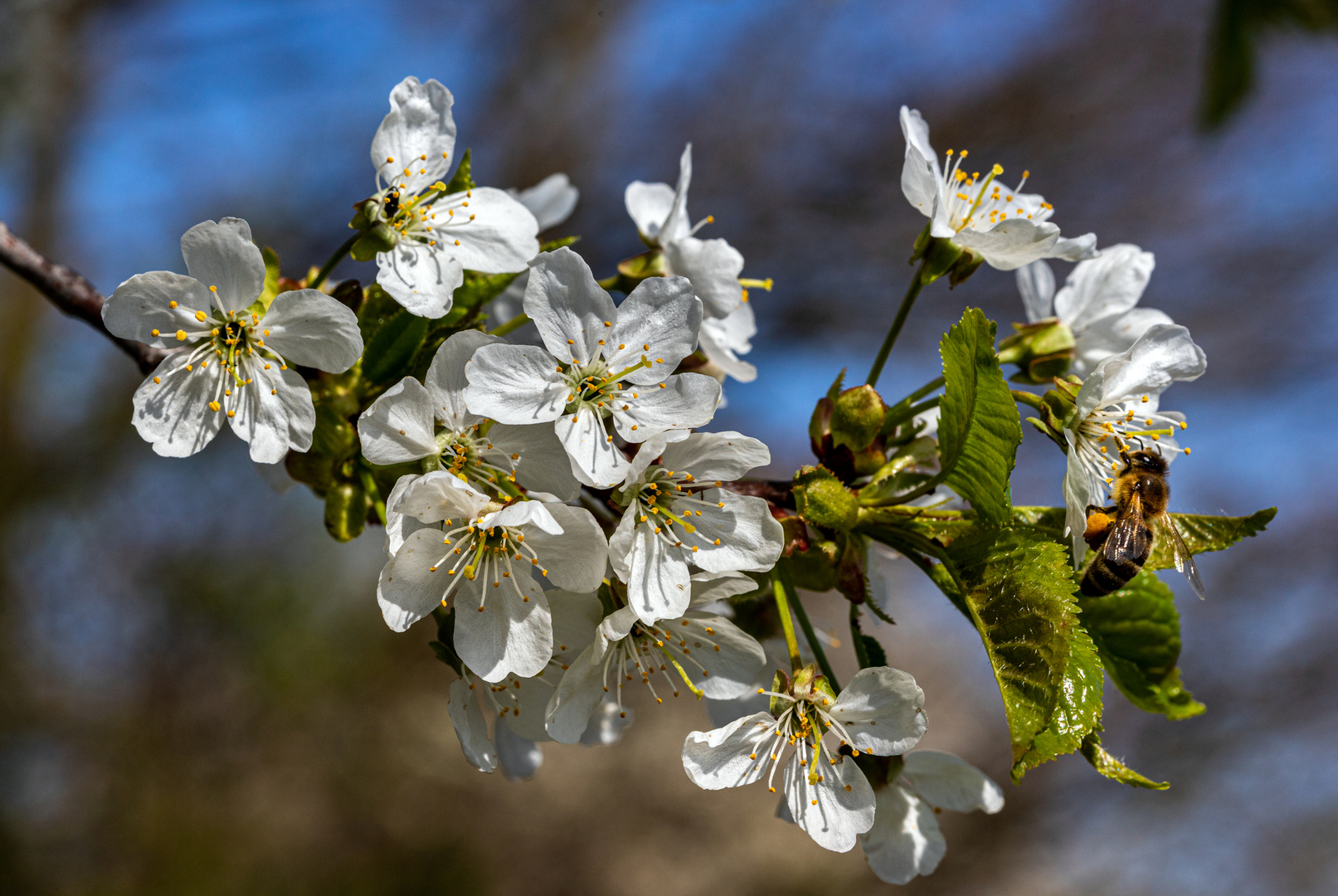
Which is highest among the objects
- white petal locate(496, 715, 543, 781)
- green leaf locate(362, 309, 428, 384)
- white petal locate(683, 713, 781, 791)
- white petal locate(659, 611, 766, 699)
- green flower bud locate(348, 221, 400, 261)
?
green flower bud locate(348, 221, 400, 261)

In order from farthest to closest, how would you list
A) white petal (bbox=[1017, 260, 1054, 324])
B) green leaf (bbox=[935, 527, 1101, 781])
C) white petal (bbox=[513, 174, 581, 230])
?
1. white petal (bbox=[513, 174, 581, 230])
2. white petal (bbox=[1017, 260, 1054, 324])
3. green leaf (bbox=[935, 527, 1101, 781])

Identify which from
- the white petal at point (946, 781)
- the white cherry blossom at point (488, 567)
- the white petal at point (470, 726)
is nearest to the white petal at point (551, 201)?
the white cherry blossom at point (488, 567)

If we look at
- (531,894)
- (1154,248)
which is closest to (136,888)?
(531,894)

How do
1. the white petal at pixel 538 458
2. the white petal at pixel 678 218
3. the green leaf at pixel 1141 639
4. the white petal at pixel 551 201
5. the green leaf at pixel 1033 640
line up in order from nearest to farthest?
the green leaf at pixel 1033 640
the white petal at pixel 538 458
the green leaf at pixel 1141 639
the white petal at pixel 678 218
the white petal at pixel 551 201

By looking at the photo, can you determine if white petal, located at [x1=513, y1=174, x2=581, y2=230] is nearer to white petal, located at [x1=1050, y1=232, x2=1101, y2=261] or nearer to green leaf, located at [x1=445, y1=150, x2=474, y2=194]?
green leaf, located at [x1=445, y1=150, x2=474, y2=194]

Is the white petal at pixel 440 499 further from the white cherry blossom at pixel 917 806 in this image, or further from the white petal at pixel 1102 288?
the white petal at pixel 1102 288

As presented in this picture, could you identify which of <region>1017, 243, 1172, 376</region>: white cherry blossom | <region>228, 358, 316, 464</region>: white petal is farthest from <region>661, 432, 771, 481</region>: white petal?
<region>1017, 243, 1172, 376</region>: white cherry blossom

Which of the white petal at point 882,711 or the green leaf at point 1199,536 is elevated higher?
the green leaf at point 1199,536

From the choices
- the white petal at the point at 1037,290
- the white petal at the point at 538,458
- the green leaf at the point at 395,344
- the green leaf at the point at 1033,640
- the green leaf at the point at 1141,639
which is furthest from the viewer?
the white petal at the point at 1037,290
